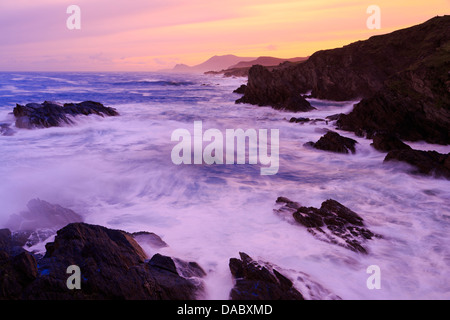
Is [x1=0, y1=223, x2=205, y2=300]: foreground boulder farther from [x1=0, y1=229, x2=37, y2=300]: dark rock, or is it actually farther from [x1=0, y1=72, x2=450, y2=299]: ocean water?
[x1=0, y1=72, x2=450, y2=299]: ocean water

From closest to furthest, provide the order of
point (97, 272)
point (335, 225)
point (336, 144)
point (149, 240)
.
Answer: point (97, 272) < point (149, 240) < point (335, 225) < point (336, 144)

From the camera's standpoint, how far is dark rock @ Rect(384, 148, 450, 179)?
470 inches

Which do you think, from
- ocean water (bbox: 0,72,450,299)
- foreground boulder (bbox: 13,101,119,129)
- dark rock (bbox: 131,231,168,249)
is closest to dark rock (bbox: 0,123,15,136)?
foreground boulder (bbox: 13,101,119,129)

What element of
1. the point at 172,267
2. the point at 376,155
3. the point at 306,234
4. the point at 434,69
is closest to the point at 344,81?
the point at 434,69

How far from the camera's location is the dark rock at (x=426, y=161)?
1193 cm

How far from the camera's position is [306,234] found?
306 inches

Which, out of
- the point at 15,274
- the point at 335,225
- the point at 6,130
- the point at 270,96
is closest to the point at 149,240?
the point at 15,274

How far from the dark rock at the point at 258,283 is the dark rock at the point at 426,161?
9605mm

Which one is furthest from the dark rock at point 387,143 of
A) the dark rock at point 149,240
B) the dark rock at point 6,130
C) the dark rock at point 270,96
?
the dark rock at point 6,130

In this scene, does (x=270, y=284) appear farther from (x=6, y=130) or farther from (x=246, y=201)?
(x=6, y=130)

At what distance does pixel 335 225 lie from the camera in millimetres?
8000

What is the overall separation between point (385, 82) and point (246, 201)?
662 inches
